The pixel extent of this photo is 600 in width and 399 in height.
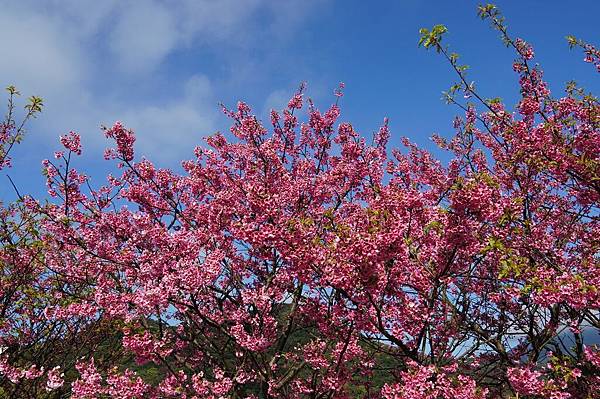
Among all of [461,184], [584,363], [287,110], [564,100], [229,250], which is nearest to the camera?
[461,184]

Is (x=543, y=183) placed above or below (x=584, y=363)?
above

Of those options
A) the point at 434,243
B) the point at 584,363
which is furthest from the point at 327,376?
the point at 584,363

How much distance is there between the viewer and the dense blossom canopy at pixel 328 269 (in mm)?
6887

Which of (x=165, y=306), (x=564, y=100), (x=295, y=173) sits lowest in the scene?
(x=165, y=306)

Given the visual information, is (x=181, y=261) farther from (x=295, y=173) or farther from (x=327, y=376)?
(x=295, y=173)

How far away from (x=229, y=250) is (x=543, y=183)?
293 inches

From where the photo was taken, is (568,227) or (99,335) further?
(99,335)

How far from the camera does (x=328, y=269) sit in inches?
261

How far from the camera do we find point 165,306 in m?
8.02

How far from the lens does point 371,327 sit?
723cm

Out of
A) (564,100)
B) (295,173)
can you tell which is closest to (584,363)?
(564,100)

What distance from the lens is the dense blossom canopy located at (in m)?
6.89

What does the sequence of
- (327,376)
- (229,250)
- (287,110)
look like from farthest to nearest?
(287,110) < (229,250) < (327,376)

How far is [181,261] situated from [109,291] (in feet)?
9.29
